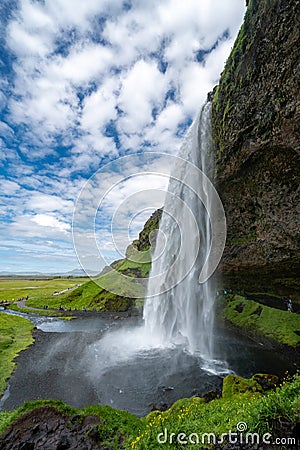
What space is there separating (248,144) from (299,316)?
69.6ft

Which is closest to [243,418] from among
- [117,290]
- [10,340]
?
[10,340]

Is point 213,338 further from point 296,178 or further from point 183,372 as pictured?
point 296,178

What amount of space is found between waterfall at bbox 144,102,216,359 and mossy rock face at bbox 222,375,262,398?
1327 cm

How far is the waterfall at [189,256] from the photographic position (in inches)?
1126

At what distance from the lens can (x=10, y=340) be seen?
91.8 feet

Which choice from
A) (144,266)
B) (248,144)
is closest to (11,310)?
(144,266)

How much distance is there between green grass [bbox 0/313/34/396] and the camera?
2023 cm

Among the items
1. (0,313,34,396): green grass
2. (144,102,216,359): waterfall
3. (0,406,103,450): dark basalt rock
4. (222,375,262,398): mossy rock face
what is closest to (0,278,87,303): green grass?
(0,313,34,396): green grass

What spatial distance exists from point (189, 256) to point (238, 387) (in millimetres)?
17282

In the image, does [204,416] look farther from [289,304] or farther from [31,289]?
[31,289]

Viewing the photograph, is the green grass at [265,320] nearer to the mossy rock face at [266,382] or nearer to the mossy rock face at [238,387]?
the mossy rock face at [266,382]

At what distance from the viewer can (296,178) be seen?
64.0 feet

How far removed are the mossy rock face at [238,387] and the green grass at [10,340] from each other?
50.1 ft

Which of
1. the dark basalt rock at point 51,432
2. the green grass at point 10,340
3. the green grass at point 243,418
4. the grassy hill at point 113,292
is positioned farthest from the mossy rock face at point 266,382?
the grassy hill at point 113,292
